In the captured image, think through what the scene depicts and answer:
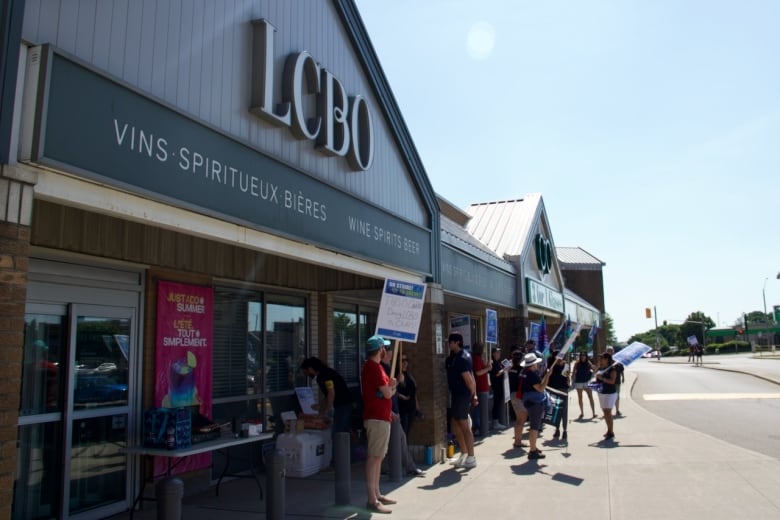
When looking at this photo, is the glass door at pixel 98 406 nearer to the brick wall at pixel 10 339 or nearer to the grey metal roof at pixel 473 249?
the brick wall at pixel 10 339

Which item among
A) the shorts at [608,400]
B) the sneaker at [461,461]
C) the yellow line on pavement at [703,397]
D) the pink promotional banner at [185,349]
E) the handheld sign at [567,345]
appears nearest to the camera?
the pink promotional banner at [185,349]

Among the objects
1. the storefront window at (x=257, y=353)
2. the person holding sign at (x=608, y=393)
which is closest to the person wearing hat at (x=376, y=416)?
the storefront window at (x=257, y=353)

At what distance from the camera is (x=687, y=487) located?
7.37 metres

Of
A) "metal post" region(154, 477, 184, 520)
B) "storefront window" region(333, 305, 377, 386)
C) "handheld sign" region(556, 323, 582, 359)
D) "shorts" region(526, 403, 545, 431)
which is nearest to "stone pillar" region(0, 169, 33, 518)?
"metal post" region(154, 477, 184, 520)

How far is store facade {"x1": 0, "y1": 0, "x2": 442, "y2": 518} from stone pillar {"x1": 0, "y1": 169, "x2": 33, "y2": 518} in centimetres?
1

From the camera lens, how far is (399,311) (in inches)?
295

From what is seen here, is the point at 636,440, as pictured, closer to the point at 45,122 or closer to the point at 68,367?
the point at 68,367

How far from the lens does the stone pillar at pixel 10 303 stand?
3295 mm

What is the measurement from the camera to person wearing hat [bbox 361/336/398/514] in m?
6.52

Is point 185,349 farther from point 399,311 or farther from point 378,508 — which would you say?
point 378,508

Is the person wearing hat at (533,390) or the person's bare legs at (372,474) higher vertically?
the person wearing hat at (533,390)

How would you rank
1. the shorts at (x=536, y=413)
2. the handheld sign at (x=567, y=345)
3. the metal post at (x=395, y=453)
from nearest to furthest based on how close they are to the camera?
1. the metal post at (x=395, y=453)
2. the shorts at (x=536, y=413)
3. the handheld sign at (x=567, y=345)

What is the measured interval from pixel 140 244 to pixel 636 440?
8763mm

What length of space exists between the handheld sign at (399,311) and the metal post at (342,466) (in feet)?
4.25
